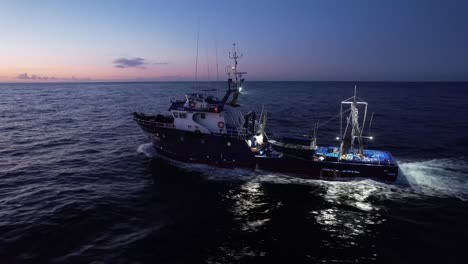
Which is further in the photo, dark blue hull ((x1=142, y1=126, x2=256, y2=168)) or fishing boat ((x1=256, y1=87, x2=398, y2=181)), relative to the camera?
dark blue hull ((x1=142, y1=126, x2=256, y2=168))

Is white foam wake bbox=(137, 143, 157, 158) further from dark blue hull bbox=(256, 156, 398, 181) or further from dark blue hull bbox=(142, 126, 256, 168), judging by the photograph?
dark blue hull bbox=(256, 156, 398, 181)

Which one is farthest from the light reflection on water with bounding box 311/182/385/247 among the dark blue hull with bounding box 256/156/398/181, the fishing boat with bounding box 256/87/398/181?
the fishing boat with bounding box 256/87/398/181

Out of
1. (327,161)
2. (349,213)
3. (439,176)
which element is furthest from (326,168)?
(439,176)

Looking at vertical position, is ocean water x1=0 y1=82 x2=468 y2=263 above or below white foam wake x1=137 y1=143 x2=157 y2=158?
below

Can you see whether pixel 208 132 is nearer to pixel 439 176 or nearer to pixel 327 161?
pixel 327 161

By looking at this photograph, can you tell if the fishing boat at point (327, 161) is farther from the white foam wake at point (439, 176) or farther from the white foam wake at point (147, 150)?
the white foam wake at point (147, 150)

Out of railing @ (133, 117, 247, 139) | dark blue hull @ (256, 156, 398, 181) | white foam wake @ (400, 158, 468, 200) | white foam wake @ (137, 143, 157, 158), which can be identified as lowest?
white foam wake @ (400, 158, 468, 200)

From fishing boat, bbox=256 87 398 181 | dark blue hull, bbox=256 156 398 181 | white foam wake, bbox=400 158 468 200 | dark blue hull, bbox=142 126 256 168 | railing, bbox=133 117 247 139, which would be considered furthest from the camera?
dark blue hull, bbox=142 126 256 168

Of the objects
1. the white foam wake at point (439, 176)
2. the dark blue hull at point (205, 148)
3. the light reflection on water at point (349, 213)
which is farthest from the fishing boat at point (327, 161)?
the white foam wake at point (439, 176)

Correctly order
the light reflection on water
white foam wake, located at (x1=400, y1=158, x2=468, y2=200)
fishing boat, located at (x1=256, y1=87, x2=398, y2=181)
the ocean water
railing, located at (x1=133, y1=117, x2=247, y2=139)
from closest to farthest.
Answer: the ocean water
the light reflection on water
white foam wake, located at (x1=400, y1=158, x2=468, y2=200)
fishing boat, located at (x1=256, y1=87, x2=398, y2=181)
railing, located at (x1=133, y1=117, x2=247, y2=139)

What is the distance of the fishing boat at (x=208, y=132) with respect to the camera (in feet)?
86.4

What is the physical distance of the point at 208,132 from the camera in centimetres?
2738

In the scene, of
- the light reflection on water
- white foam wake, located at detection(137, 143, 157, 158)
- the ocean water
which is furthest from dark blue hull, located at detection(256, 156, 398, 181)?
white foam wake, located at detection(137, 143, 157, 158)

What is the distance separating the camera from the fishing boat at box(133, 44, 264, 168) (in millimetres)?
26344
